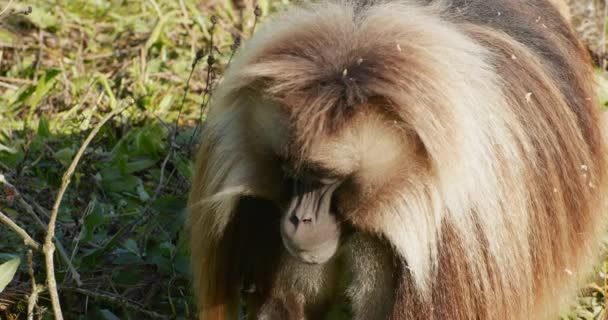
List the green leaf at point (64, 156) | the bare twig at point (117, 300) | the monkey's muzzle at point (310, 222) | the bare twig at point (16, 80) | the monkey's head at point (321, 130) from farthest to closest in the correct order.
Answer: the bare twig at point (16, 80), the green leaf at point (64, 156), the bare twig at point (117, 300), the monkey's muzzle at point (310, 222), the monkey's head at point (321, 130)

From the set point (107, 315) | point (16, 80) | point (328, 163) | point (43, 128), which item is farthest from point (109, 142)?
point (328, 163)

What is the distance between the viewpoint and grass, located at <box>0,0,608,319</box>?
471 centimetres

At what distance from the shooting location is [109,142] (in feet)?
19.0

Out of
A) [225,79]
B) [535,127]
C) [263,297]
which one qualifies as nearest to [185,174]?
[263,297]

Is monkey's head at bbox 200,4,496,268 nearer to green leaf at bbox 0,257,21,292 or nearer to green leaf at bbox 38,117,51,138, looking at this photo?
green leaf at bbox 0,257,21,292

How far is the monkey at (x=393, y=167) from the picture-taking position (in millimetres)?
3377

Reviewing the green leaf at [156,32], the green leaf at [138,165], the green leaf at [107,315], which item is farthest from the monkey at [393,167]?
the green leaf at [156,32]

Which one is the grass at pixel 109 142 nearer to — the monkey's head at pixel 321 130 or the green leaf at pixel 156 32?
the green leaf at pixel 156 32

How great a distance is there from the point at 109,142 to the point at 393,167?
271 centimetres

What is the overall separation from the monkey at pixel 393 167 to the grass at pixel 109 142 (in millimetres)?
646

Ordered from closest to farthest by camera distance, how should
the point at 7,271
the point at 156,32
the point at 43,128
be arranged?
1. the point at 7,271
2. the point at 43,128
3. the point at 156,32

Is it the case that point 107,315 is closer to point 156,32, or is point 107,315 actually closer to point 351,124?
point 351,124

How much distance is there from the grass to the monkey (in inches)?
25.4

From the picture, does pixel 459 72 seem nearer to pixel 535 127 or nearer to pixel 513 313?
pixel 535 127
